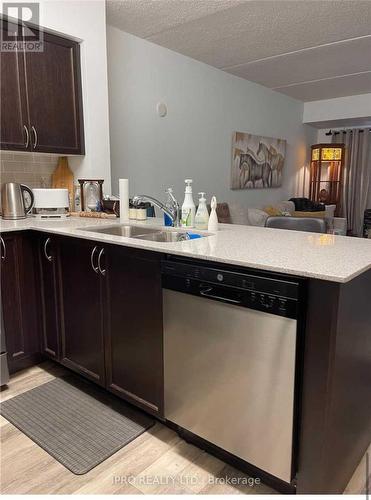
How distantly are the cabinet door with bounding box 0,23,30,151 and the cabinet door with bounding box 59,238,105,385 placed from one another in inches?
36.7

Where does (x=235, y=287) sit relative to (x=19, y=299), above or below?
above

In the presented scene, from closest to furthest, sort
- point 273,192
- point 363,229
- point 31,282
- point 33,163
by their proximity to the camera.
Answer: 1. point 31,282
2. point 33,163
3. point 273,192
4. point 363,229

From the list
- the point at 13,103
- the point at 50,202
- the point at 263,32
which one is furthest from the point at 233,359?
the point at 263,32

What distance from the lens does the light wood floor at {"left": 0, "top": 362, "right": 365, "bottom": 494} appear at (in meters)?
1.47

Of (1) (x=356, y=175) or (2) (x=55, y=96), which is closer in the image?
(2) (x=55, y=96)

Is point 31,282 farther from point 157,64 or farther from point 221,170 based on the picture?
point 221,170

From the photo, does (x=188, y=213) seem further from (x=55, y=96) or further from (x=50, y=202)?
(x=55, y=96)

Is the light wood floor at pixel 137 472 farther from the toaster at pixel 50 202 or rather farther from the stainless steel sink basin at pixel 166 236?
the toaster at pixel 50 202

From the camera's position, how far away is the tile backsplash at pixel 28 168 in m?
2.82

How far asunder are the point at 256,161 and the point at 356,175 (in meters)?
2.64

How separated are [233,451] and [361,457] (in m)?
→ 0.59

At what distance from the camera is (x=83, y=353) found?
2.10 meters

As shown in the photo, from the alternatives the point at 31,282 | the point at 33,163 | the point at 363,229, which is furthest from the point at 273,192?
the point at 31,282

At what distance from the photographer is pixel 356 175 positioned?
7160 millimetres
